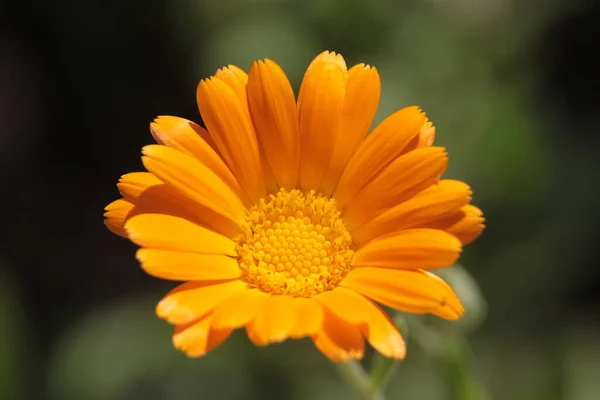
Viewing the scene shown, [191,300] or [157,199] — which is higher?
[157,199]

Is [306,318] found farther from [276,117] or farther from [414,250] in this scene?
[276,117]

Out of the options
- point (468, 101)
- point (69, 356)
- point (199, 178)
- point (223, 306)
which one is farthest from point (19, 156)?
point (223, 306)

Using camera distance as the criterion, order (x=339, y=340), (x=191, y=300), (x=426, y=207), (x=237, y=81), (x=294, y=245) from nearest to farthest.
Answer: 1. (x=339, y=340)
2. (x=191, y=300)
3. (x=426, y=207)
4. (x=237, y=81)
5. (x=294, y=245)

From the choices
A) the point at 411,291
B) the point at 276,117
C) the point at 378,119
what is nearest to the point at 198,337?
the point at 411,291

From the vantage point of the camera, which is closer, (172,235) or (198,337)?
(198,337)

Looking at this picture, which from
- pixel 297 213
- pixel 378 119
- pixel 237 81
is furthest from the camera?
pixel 378 119

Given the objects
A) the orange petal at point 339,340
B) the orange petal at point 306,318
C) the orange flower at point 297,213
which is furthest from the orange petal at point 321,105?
the orange petal at point 339,340

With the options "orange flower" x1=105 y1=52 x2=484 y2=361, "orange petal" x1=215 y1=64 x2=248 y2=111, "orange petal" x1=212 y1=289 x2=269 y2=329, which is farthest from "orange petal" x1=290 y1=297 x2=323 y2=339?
"orange petal" x1=215 y1=64 x2=248 y2=111
